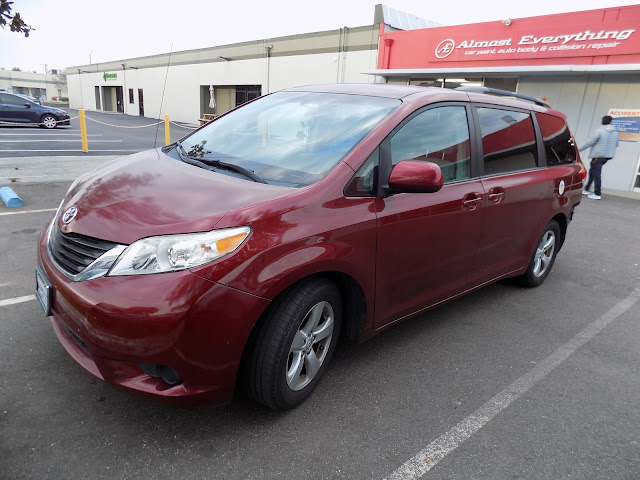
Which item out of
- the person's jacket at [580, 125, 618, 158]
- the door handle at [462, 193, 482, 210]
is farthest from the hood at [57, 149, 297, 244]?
the person's jacket at [580, 125, 618, 158]

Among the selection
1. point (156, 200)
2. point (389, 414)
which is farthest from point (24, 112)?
point (389, 414)

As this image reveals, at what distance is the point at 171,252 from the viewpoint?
6.55ft

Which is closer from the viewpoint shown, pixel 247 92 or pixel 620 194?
pixel 620 194

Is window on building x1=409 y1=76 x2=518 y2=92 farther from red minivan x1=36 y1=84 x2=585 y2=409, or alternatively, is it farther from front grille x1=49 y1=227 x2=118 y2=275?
front grille x1=49 y1=227 x2=118 y2=275

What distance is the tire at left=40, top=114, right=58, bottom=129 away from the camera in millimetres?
19641

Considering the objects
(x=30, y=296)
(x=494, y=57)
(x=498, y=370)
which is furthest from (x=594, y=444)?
(x=494, y=57)

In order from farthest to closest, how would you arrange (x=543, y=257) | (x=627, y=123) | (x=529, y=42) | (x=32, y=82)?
(x=32, y=82)
(x=529, y=42)
(x=627, y=123)
(x=543, y=257)

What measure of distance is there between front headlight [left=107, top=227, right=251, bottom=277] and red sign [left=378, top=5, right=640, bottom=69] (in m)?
12.9

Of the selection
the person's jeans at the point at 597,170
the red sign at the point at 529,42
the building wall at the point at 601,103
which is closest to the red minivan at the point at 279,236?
the person's jeans at the point at 597,170

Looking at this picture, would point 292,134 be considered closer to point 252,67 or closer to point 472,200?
point 472,200

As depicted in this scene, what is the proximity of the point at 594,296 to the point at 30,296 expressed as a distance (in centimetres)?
504

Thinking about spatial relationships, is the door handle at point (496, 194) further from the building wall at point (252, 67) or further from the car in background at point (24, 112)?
the car in background at point (24, 112)

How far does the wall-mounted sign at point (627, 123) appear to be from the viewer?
441 inches

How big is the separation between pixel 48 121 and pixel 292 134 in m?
20.8
